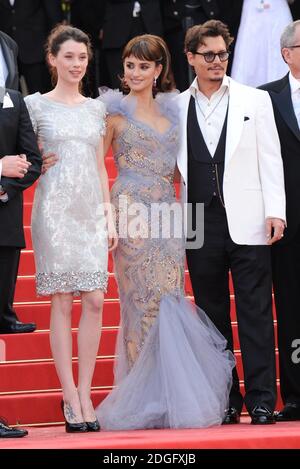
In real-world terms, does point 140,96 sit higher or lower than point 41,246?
higher

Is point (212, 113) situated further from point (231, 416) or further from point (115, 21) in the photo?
point (115, 21)

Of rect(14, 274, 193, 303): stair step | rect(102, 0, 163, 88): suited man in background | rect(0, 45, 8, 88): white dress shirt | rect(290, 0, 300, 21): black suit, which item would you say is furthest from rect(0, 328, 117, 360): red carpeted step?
rect(290, 0, 300, 21): black suit

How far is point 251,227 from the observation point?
670 cm

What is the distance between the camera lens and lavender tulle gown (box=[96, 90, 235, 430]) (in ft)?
21.3

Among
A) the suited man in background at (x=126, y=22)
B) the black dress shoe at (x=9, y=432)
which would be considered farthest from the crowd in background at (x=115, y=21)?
the black dress shoe at (x=9, y=432)

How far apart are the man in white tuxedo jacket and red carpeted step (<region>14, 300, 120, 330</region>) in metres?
1.21

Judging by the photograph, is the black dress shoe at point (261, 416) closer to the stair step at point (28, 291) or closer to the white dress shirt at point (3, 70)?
the stair step at point (28, 291)

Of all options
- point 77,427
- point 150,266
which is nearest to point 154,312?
point 150,266

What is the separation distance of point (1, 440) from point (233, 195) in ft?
5.74

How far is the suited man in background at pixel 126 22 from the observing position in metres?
10.5
